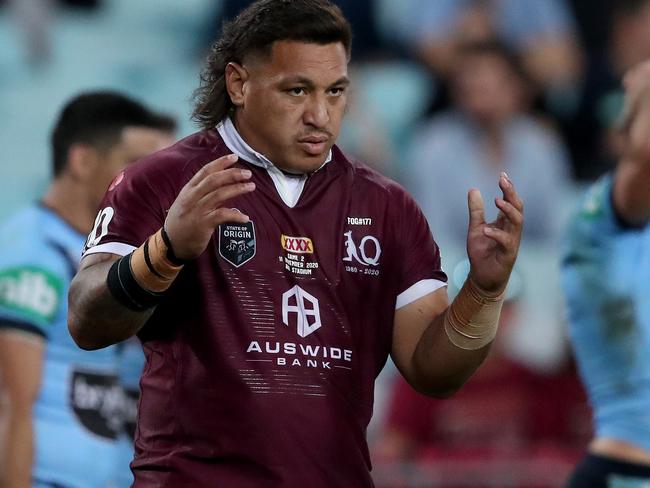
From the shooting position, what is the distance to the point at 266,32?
339cm

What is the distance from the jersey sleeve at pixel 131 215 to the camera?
10.7 ft

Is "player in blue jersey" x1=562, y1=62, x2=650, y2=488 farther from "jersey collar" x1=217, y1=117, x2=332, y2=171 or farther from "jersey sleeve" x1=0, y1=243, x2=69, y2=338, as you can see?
"jersey sleeve" x1=0, y1=243, x2=69, y2=338

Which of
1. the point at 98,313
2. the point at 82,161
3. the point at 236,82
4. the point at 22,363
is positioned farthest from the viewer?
the point at 82,161

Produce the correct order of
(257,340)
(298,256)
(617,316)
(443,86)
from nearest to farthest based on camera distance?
1. (257,340)
2. (298,256)
3. (617,316)
4. (443,86)

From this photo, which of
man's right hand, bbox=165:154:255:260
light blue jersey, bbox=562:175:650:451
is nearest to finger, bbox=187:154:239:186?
man's right hand, bbox=165:154:255:260

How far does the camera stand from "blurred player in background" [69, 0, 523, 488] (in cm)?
322

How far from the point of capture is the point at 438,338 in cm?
342

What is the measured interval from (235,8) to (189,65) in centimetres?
61

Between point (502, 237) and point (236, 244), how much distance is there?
0.64 meters

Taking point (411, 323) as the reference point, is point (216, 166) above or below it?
above

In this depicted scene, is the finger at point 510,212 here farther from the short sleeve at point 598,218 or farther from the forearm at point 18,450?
the forearm at point 18,450

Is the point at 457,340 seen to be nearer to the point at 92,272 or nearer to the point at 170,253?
the point at 170,253

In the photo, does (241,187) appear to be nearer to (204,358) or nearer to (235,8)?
(204,358)

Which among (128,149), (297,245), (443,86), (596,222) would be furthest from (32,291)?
(443,86)
